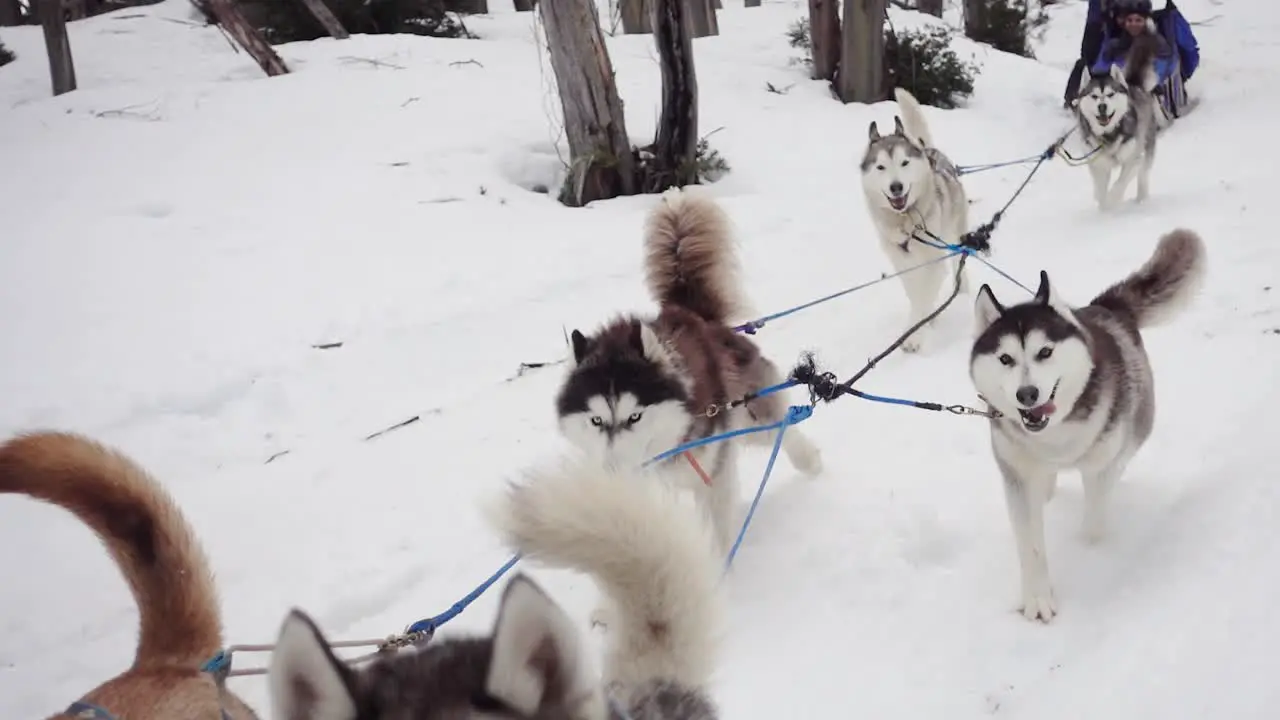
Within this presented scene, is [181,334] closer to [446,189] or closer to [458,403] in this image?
[458,403]

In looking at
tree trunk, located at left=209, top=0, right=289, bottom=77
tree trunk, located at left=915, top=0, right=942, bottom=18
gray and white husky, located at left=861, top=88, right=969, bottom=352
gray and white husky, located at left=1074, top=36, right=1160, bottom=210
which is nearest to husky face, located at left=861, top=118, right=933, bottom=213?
gray and white husky, located at left=861, top=88, right=969, bottom=352

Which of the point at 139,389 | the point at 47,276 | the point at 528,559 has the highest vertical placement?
the point at 528,559

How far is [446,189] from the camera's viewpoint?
23.6 ft

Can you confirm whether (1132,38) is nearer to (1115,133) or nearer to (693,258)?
(1115,133)

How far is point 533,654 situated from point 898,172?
15.4 ft

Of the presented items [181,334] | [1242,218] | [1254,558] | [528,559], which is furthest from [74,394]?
[1242,218]

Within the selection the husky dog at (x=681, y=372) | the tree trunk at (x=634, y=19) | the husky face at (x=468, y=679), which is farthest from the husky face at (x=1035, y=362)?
the tree trunk at (x=634, y=19)

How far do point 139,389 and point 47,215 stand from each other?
2515 millimetres

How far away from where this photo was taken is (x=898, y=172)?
502cm

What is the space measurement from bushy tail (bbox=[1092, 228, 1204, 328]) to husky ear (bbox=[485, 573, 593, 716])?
2.72 meters

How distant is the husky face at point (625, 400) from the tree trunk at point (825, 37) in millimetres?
9673

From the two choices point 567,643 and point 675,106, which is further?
point 675,106

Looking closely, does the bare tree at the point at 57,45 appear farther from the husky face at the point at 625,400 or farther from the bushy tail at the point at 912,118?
the husky face at the point at 625,400

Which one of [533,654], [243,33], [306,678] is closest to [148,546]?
[306,678]
